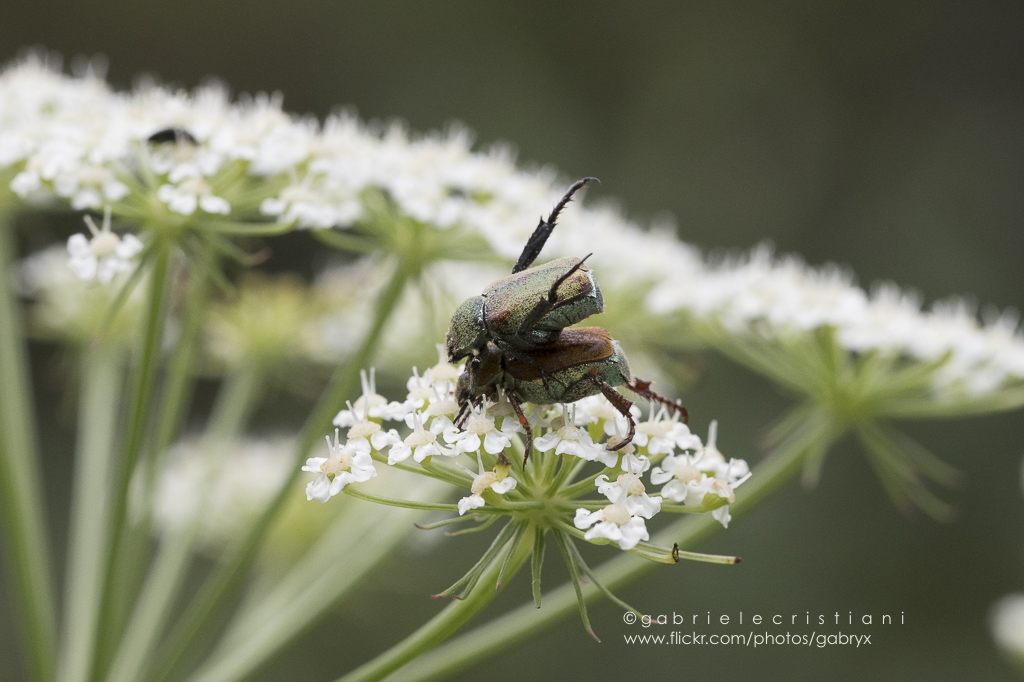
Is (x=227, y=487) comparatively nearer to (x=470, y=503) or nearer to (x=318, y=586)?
(x=318, y=586)

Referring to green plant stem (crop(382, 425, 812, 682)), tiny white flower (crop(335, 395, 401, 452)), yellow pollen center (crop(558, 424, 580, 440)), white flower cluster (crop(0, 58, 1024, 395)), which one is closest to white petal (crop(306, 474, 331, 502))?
tiny white flower (crop(335, 395, 401, 452))

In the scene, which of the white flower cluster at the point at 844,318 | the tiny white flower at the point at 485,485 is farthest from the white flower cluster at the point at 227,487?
the tiny white flower at the point at 485,485

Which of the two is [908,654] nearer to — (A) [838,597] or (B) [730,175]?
(A) [838,597]

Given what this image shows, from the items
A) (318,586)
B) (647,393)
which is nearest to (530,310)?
(647,393)

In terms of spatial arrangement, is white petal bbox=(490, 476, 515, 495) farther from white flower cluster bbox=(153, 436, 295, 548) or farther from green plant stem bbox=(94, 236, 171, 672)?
white flower cluster bbox=(153, 436, 295, 548)

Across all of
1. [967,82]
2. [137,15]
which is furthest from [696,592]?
[137,15]
